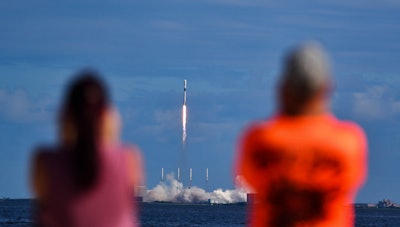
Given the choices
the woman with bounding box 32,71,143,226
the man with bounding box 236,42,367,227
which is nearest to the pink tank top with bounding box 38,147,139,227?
the woman with bounding box 32,71,143,226

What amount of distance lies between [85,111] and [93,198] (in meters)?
0.57

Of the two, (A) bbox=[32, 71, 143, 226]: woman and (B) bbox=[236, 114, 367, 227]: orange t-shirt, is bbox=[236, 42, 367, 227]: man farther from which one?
(A) bbox=[32, 71, 143, 226]: woman

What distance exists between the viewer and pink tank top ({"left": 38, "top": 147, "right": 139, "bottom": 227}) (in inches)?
309

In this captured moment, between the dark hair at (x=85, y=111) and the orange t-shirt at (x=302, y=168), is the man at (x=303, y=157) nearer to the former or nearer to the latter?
the orange t-shirt at (x=302, y=168)

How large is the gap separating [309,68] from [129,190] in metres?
1.24

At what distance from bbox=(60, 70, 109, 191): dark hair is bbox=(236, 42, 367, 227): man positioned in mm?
846

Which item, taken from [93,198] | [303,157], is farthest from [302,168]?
[93,198]

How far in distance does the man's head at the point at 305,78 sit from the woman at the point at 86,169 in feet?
3.11

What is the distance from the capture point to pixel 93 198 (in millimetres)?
7941

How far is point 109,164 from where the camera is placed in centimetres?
790

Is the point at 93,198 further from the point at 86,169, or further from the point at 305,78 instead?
the point at 305,78

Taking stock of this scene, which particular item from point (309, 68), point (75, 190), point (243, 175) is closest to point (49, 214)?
point (75, 190)

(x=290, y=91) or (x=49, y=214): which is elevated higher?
(x=290, y=91)

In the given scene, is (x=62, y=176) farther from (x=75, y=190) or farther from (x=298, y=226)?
(x=298, y=226)
